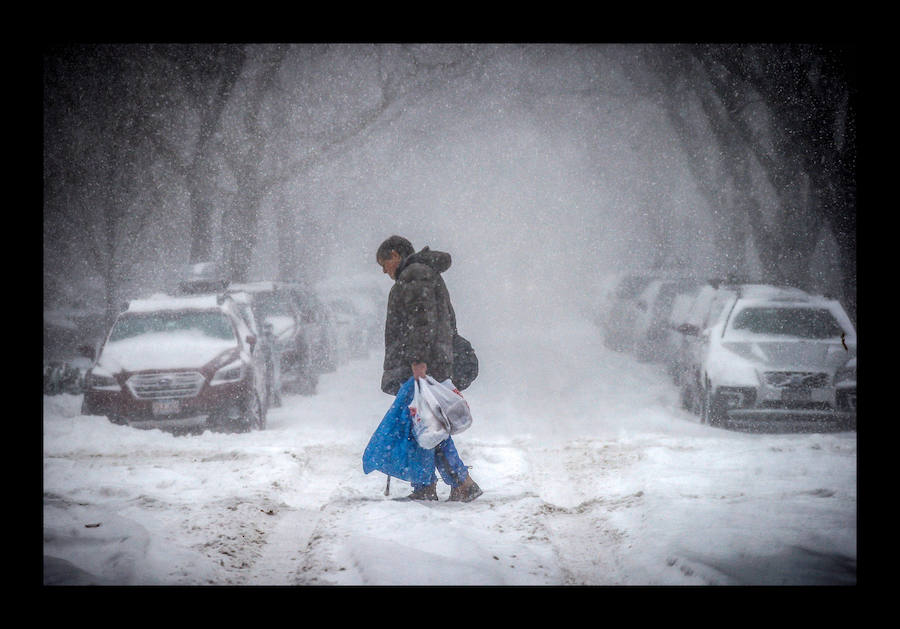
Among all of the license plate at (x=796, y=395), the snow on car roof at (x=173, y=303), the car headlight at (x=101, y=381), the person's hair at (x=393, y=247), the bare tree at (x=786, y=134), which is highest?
the bare tree at (x=786, y=134)

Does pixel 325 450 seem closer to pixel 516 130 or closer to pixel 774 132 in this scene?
pixel 774 132

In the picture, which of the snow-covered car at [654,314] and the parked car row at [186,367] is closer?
the parked car row at [186,367]

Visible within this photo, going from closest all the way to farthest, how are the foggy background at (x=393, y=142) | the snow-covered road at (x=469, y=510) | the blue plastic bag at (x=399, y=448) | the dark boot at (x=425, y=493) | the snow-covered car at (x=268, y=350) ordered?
the snow-covered road at (x=469, y=510) → the blue plastic bag at (x=399, y=448) → the dark boot at (x=425, y=493) → the snow-covered car at (x=268, y=350) → the foggy background at (x=393, y=142)

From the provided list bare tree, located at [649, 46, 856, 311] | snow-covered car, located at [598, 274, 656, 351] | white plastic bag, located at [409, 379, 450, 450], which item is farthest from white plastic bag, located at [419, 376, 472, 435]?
snow-covered car, located at [598, 274, 656, 351]

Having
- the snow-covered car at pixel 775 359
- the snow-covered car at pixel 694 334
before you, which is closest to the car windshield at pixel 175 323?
the snow-covered car at pixel 694 334

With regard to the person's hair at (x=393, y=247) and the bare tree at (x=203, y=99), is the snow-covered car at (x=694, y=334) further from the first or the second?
the bare tree at (x=203, y=99)

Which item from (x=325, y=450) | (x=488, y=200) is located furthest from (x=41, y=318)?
(x=488, y=200)

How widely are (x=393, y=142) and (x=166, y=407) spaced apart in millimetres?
28243

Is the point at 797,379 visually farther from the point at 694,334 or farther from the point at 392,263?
the point at 392,263

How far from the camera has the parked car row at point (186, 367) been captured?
10.0 m

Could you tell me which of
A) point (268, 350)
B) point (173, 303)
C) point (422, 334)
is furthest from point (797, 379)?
point (173, 303)

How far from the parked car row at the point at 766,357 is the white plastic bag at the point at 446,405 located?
5.41m

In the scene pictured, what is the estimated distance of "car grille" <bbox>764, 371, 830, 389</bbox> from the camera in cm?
1021
